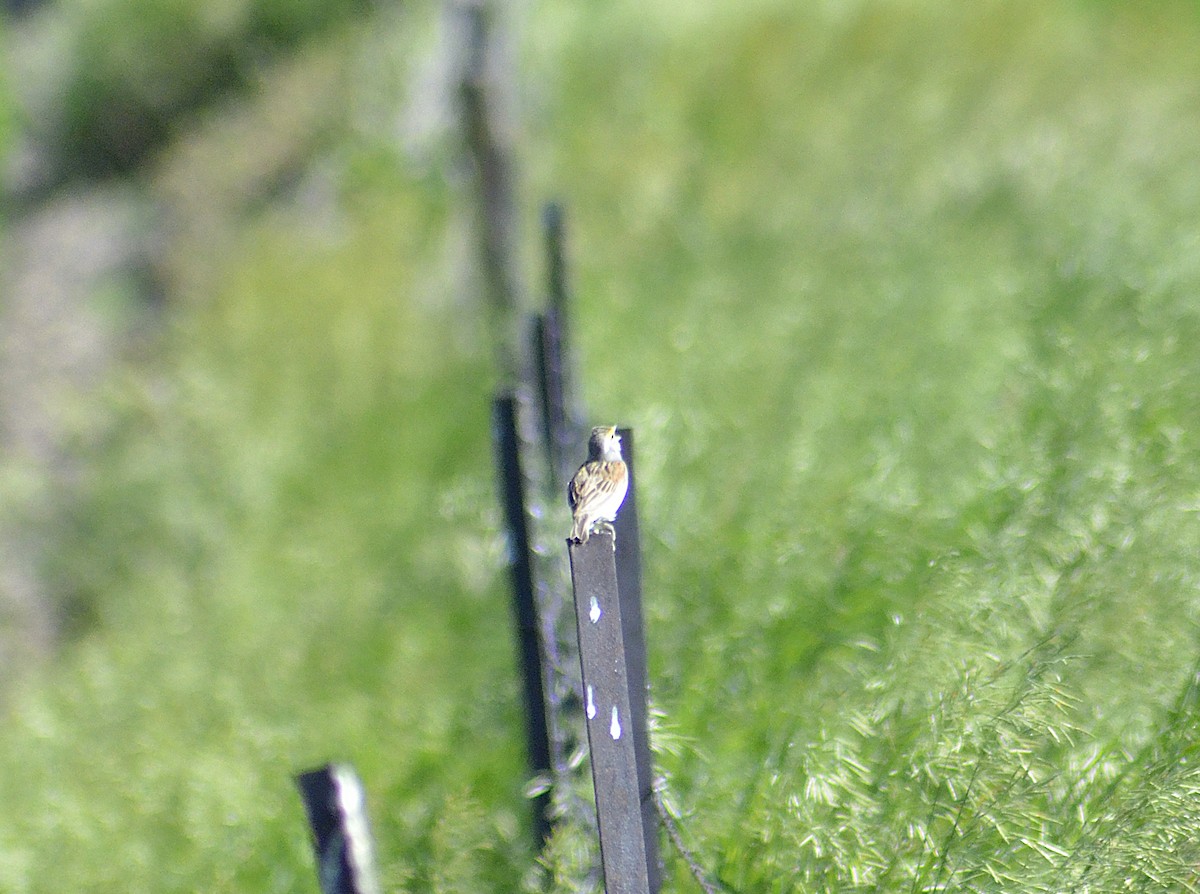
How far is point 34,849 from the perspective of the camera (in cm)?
256

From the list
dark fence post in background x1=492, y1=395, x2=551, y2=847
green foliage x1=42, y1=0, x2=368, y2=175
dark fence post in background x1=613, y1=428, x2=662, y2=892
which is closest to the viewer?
dark fence post in background x1=613, y1=428, x2=662, y2=892

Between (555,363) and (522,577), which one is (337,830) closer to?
(522,577)

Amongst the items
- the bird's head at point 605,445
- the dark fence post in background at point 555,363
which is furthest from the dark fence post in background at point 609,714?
the dark fence post in background at point 555,363

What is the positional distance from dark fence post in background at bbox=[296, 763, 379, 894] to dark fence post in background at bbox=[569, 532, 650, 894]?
0.83 ft

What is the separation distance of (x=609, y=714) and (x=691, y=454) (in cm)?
187

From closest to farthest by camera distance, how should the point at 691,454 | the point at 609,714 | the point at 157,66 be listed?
the point at 609,714
the point at 691,454
the point at 157,66

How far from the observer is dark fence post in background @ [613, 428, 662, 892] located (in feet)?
3.58

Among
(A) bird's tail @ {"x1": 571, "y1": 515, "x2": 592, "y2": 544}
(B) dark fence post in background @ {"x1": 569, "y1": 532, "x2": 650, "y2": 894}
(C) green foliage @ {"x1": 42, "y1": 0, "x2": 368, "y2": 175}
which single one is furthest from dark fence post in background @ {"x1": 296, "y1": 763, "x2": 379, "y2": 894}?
(C) green foliage @ {"x1": 42, "y1": 0, "x2": 368, "y2": 175}

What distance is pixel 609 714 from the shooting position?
0.98m

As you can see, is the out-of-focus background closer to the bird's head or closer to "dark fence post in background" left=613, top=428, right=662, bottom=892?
"dark fence post in background" left=613, top=428, right=662, bottom=892

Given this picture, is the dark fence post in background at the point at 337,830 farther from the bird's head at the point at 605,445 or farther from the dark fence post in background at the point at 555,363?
the dark fence post in background at the point at 555,363

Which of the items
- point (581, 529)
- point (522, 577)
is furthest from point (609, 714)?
point (522, 577)

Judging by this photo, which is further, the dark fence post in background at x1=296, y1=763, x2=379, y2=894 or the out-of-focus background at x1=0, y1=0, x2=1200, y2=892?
the out-of-focus background at x1=0, y1=0, x2=1200, y2=892

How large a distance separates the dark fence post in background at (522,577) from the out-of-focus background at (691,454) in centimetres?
13
